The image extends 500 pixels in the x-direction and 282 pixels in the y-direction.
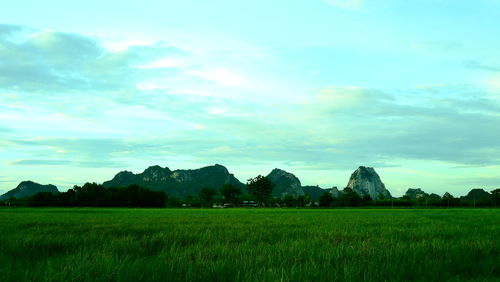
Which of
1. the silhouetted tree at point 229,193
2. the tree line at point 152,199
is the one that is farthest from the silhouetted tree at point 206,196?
the silhouetted tree at point 229,193

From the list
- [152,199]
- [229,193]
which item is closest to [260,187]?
[229,193]

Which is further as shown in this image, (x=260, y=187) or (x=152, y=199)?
(x=260, y=187)

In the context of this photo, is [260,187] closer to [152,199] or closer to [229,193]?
[229,193]

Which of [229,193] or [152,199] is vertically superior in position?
[229,193]

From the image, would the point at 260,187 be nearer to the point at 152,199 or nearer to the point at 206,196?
the point at 206,196

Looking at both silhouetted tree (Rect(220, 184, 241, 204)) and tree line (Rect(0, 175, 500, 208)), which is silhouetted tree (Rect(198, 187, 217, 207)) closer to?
tree line (Rect(0, 175, 500, 208))

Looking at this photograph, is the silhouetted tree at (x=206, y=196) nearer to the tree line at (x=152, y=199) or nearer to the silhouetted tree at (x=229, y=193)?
the tree line at (x=152, y=199)

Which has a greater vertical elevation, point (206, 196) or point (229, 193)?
point (229, 193)

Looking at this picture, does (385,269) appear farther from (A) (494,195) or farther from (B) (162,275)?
(A) (494,195)

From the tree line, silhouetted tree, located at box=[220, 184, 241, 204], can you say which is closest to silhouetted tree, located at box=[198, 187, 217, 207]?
the tree line

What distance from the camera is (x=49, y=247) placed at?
261 inches

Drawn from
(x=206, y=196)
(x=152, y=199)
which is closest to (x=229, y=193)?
(x=206, y=196)

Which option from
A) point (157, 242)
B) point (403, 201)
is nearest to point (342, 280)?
point (157, 242)

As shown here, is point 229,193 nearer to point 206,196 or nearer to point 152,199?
point 206,196
